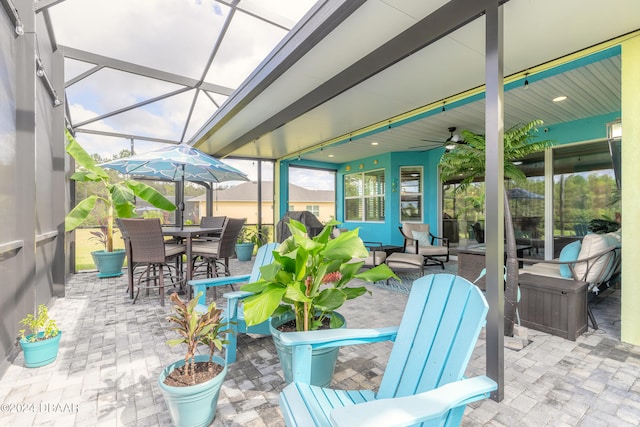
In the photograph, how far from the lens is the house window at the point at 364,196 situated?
8.54 metres

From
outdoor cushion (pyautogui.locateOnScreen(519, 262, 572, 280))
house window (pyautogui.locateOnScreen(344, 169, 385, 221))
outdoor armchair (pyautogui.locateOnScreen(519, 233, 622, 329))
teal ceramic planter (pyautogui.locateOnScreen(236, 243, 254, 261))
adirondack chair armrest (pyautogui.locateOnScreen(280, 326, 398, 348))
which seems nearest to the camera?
adirondack chair armrest (pyautogui.locateOnScreen(280, 326, 398, 348))

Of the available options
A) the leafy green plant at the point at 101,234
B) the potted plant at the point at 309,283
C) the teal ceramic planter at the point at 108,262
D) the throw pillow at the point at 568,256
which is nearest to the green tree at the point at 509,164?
the throw pillow at the point at 568,256

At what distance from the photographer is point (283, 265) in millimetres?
1631

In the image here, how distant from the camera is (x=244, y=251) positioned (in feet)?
23.8

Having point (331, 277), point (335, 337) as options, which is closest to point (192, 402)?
point (335, 337)

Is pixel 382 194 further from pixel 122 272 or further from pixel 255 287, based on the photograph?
pixel 255 287

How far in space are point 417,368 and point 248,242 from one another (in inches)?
264

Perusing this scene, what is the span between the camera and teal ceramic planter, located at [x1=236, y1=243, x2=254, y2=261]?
283 inches

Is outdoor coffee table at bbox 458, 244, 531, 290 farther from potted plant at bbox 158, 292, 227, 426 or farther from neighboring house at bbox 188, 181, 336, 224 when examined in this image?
neighboring house at bbox 188, 181, 336, 224

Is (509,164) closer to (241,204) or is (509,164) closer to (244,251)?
(244,251)

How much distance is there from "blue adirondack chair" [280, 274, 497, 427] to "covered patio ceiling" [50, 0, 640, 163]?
200 cm

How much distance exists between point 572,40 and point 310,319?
3307 millimetres

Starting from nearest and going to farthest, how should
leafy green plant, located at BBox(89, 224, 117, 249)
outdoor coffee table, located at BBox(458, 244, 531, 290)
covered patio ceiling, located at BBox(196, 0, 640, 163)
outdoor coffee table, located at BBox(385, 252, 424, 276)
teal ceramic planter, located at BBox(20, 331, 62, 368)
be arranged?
1. teal ceramic planter, located at BBox(20, 331, 62, 368)
2. covered patio ceiling, located at BBox(196, 0, 640, 163)
3. outdoor coffee table, located at BBox(458, 244, 531, 290)
4. outdoor coffee table, located at BBox(385, 252, 424, 276)
5. leafy green plant, located at BBox(89, 224, 117, 249)

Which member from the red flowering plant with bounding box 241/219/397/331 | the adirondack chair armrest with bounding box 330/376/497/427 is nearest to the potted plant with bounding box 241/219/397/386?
the red flowering plant with bounding box 241/219/397/331
